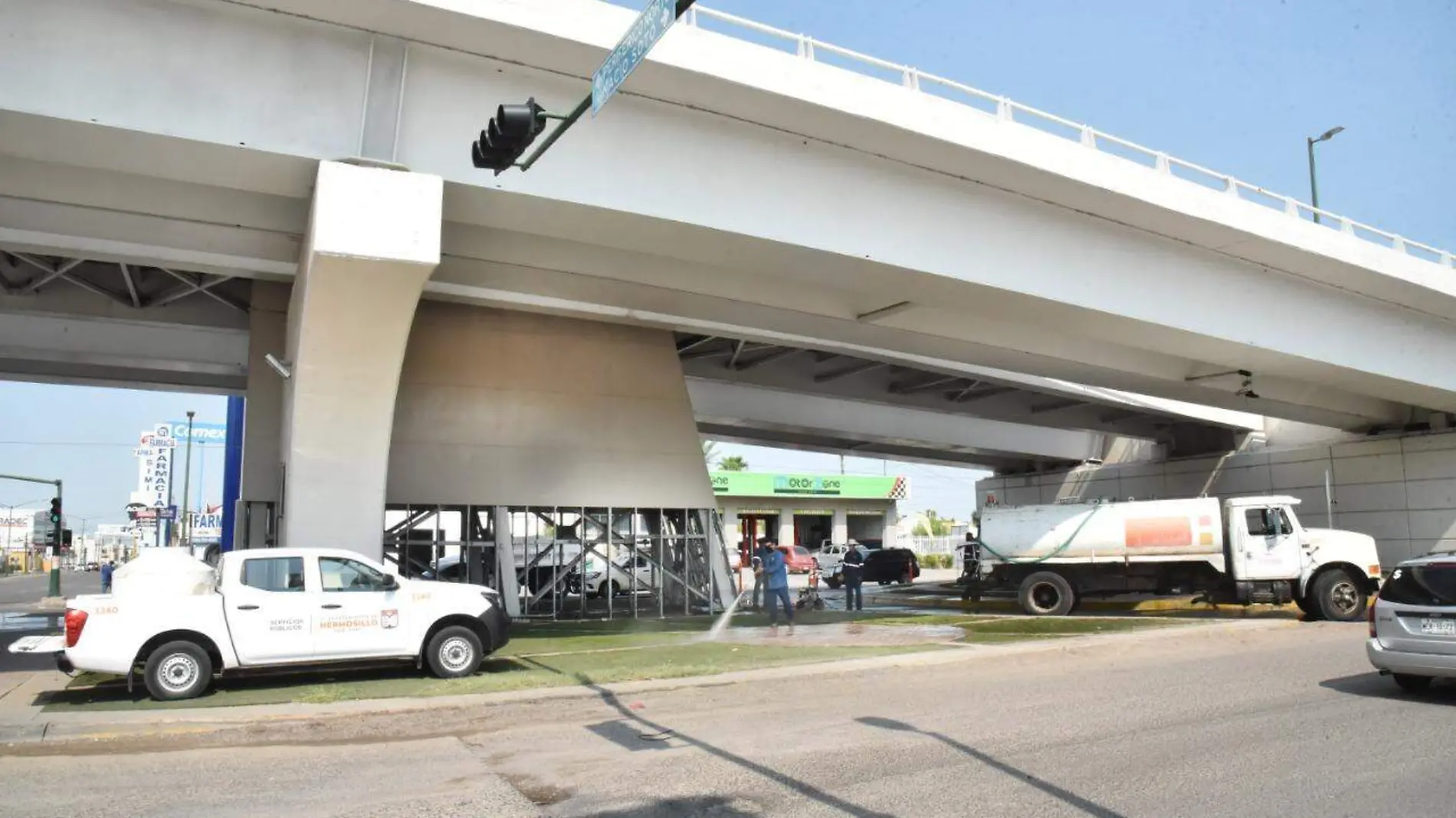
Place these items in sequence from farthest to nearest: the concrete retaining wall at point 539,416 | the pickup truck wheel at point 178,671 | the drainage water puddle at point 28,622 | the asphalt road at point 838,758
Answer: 1. the concrete retaining wall at point 539,416
2. the drainage water puddle at point 28,622
3. the pickup truck wheel at point 178,671
4. the asphalt road at point 838,758

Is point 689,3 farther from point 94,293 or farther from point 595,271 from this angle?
point 94,293

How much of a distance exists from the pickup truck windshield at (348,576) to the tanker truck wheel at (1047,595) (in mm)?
15706

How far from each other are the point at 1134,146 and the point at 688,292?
8642mm

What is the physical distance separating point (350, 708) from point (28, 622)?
55.6 feet

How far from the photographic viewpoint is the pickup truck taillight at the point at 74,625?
10398 millimetres

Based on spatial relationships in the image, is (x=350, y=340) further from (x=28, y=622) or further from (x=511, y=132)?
(x=28, y=622)

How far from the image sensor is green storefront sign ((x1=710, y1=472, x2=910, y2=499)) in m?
58.9

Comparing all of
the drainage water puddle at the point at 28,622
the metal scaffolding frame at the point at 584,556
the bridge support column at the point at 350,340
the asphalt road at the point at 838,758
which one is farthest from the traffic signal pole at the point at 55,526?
the asphalt road at the point at 838,758

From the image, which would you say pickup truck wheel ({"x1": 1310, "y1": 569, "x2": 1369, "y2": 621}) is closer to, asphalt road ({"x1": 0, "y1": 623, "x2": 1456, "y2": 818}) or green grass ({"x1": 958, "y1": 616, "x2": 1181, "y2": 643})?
green grass ({"x1": 958, "y1": 616, "x2": 1181, "y2": 643})

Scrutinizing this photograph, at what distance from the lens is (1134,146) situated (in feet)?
59.2

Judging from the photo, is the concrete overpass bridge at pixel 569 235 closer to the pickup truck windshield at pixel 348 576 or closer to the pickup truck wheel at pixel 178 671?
the pickup truck windshield at pixel 348 576

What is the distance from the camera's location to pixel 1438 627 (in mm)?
9688

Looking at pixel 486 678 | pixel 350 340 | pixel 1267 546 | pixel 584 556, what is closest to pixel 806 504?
pixel 584 556


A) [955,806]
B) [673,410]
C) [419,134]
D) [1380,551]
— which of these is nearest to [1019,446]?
[1380,551]
